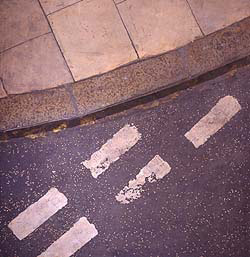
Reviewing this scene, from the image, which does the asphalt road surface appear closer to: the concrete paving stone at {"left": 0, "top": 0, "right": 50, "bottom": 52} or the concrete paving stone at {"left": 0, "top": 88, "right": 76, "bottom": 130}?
the concrete paving stone at {"left": 0, "top": 88, "right": 76, "bottom": 130}

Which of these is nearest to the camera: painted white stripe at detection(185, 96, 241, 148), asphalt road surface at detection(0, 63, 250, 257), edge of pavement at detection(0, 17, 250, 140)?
asphalt road surface at detection(0, 63, 250, 257)

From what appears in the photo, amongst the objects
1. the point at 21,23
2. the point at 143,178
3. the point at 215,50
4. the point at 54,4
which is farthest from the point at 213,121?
the point at 21,23

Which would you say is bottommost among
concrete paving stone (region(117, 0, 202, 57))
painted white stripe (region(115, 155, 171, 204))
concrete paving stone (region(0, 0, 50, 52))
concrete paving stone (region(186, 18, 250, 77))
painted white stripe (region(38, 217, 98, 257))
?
painted white stripe (region(38, 217, 98, 257))

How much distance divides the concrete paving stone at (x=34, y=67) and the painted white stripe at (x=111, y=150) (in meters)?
0.76

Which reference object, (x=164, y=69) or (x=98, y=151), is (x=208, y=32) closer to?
(x=164, y=69)

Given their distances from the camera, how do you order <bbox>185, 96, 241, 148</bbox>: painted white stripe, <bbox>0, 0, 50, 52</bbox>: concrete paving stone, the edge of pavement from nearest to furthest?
<bbox>185, 96, 241, 148</bbox>: painted white stripe → the edge of pavement → <bbox>0, 0, 50, 52</bbox>: concrete paving stone

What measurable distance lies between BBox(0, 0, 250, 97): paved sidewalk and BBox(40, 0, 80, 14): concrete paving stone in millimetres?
49

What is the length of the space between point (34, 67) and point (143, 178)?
1.55 metres

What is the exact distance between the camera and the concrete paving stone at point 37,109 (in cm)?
403

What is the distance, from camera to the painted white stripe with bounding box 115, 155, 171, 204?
3820mm

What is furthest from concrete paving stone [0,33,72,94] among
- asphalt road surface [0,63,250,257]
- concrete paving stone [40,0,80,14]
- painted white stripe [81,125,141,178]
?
painted white stripe [81,125,141,178]

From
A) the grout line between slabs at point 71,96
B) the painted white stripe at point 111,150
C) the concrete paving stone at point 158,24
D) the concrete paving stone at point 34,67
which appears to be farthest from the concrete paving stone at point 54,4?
the painted white stripe at point 111,150

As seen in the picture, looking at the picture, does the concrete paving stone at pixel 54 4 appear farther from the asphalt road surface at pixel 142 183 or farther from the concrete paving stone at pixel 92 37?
the asphalt road surface at pixel 142 183

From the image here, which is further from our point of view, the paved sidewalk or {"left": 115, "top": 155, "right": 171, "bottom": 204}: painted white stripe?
the paved sidewalk
